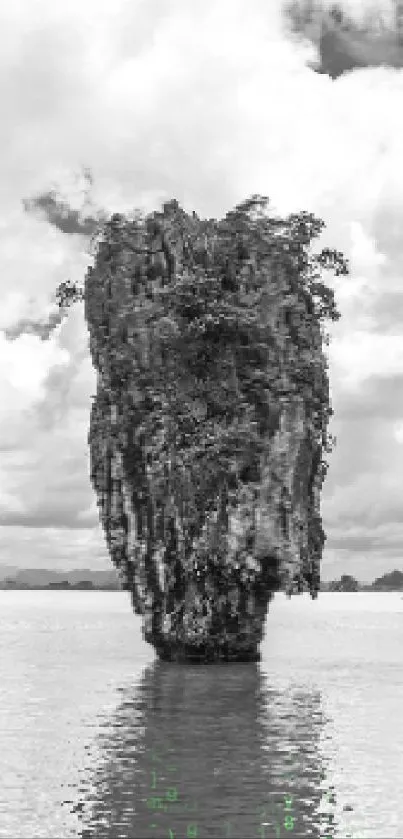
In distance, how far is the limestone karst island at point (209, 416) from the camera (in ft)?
129

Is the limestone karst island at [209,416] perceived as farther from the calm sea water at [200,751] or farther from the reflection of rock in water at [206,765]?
the reflection of rock in water at [206,765]

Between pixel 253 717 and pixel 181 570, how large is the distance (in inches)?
492

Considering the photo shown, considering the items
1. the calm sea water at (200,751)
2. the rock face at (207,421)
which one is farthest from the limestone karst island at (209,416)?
the calm sea water at (200,751)

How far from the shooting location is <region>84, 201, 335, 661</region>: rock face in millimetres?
39312

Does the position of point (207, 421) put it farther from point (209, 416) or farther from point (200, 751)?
point (200, 751)

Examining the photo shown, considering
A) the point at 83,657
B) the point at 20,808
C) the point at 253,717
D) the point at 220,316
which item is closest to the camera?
the point at 20,808

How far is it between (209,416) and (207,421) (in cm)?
35

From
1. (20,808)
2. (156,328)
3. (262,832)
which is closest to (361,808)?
(262,832)

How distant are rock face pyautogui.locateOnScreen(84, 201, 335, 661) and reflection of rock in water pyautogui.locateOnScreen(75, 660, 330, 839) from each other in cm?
653

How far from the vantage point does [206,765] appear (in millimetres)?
20578

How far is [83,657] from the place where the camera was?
4941cm

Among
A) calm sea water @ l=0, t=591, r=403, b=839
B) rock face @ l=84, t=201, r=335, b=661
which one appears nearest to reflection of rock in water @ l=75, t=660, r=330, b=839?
calm sea water @ l=0, t=591, r=403, b=839

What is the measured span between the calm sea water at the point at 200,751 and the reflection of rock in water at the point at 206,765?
0.11 feet

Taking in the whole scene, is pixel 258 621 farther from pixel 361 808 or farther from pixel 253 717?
pixel 361 808
